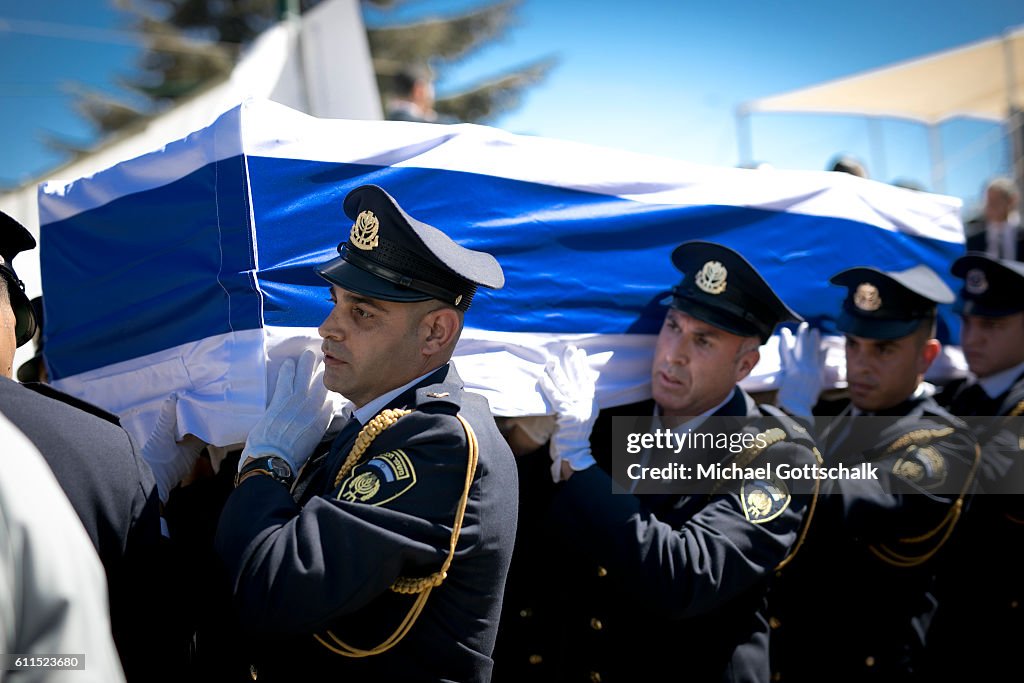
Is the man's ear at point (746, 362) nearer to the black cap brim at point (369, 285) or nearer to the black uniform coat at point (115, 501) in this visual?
the black cap brim at point (369, 285)

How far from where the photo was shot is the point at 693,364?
2836 millimetres

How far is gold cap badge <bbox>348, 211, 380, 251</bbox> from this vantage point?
220 centimetres

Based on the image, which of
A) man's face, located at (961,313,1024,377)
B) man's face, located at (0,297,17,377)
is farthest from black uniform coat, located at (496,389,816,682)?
man's face, located at (0,297,17,377)

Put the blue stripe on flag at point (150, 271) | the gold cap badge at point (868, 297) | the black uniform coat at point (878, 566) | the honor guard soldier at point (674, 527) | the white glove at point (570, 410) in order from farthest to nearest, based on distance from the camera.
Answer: the gold cap badge at point (868, 297) < the black uniform coat at point (878, 566) < the white glove at point (570, 410) < the honor guard soldier at point (674, 527) < the blue stripe on flag at point (150, 271)

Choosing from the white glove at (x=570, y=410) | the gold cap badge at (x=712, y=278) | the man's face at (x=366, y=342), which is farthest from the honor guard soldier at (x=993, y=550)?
the man's face at (x=366, y=342)

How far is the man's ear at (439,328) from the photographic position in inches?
88.6

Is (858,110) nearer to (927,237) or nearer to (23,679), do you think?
(927,237)

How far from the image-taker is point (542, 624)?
2783 millimetres

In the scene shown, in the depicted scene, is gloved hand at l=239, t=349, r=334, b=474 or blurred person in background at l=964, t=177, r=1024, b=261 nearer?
gloved hand at l=239, t=349, r=334, b=474

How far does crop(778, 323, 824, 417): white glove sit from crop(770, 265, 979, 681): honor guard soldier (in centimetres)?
19

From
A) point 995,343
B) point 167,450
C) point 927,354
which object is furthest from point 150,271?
point 995,343

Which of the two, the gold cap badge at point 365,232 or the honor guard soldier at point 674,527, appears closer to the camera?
the gold cap badge at point 365,232

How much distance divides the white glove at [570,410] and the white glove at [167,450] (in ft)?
3.44

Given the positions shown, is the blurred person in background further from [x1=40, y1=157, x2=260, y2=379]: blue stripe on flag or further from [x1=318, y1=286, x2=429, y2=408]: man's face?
[x1=40, y1=157, x2=260, y2=379]: blue stripe on flag
